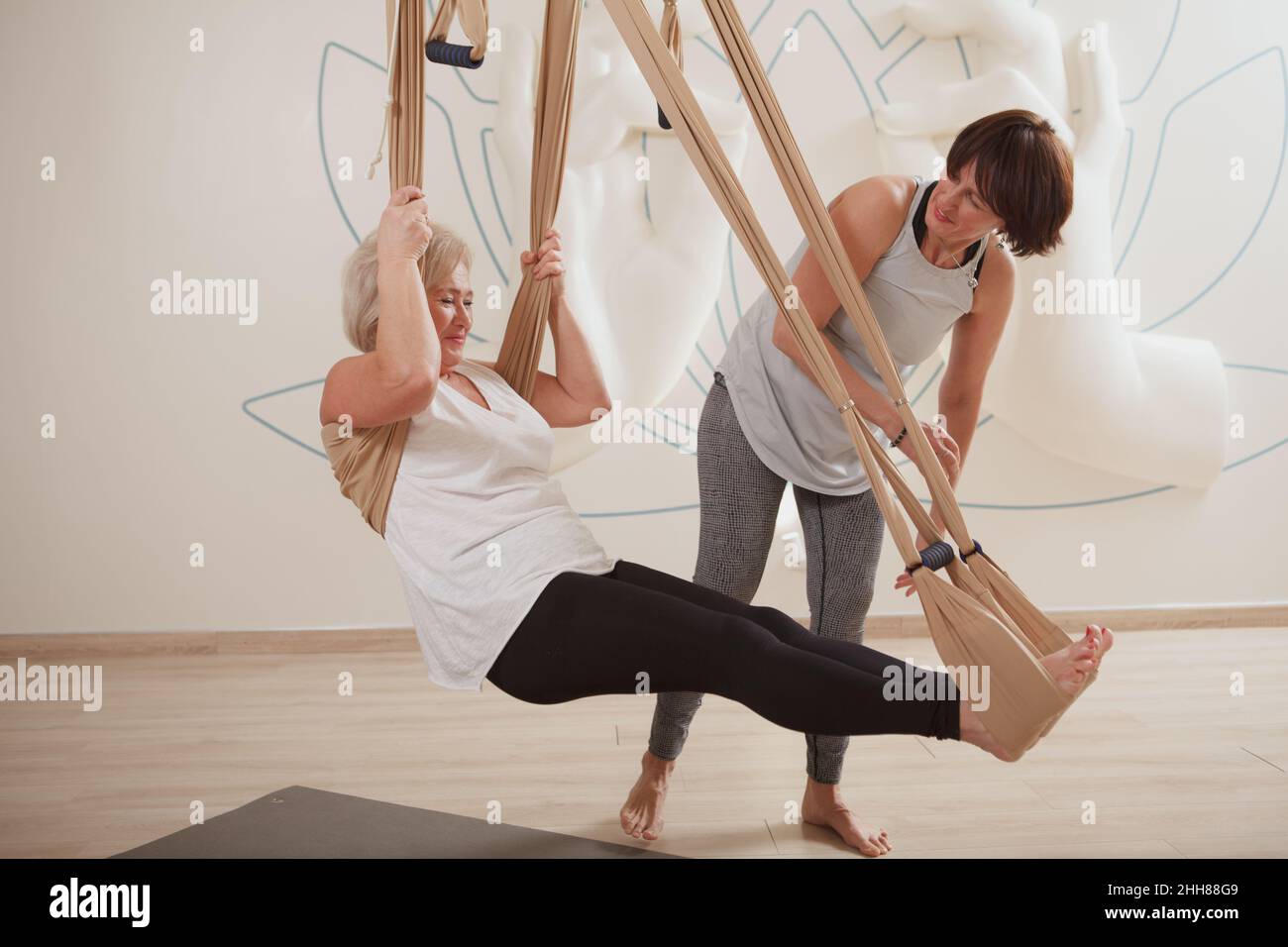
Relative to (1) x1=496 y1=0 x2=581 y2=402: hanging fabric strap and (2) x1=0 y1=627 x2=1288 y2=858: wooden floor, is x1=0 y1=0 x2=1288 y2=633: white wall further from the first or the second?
(1) x1=496 y1=0 x2=581 y2=402: hanging fabric strap

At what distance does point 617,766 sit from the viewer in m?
2.39

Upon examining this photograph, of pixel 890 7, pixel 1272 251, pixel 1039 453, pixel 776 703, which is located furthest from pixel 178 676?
pixel 1272 251

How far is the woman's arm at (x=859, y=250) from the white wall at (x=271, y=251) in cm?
158

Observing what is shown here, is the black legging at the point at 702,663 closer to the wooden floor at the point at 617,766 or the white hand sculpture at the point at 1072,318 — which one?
the wooden floor at the point at 617,766

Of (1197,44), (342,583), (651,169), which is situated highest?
(1197,44)

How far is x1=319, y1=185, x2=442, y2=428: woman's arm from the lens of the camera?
1322 millimetres

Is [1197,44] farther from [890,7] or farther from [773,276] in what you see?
[773,276]

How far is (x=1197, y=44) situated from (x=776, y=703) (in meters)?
3.03

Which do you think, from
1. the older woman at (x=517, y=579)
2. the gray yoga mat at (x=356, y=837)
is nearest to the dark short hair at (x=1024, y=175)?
the older woman at (x=517, y=579)

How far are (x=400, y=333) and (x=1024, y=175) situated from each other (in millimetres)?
786

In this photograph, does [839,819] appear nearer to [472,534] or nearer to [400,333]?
[472,534]

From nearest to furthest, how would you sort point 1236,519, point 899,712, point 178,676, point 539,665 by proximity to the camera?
1. point 899,712
2. point 539,665
3. point 178,676
4. point 1236,519

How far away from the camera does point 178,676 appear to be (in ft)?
9.98

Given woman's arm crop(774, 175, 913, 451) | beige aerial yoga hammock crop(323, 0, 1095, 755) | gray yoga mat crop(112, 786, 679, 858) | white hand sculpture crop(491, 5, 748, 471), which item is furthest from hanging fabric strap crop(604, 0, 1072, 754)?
white hand sculpture crop(491, 5, 748, 471)
